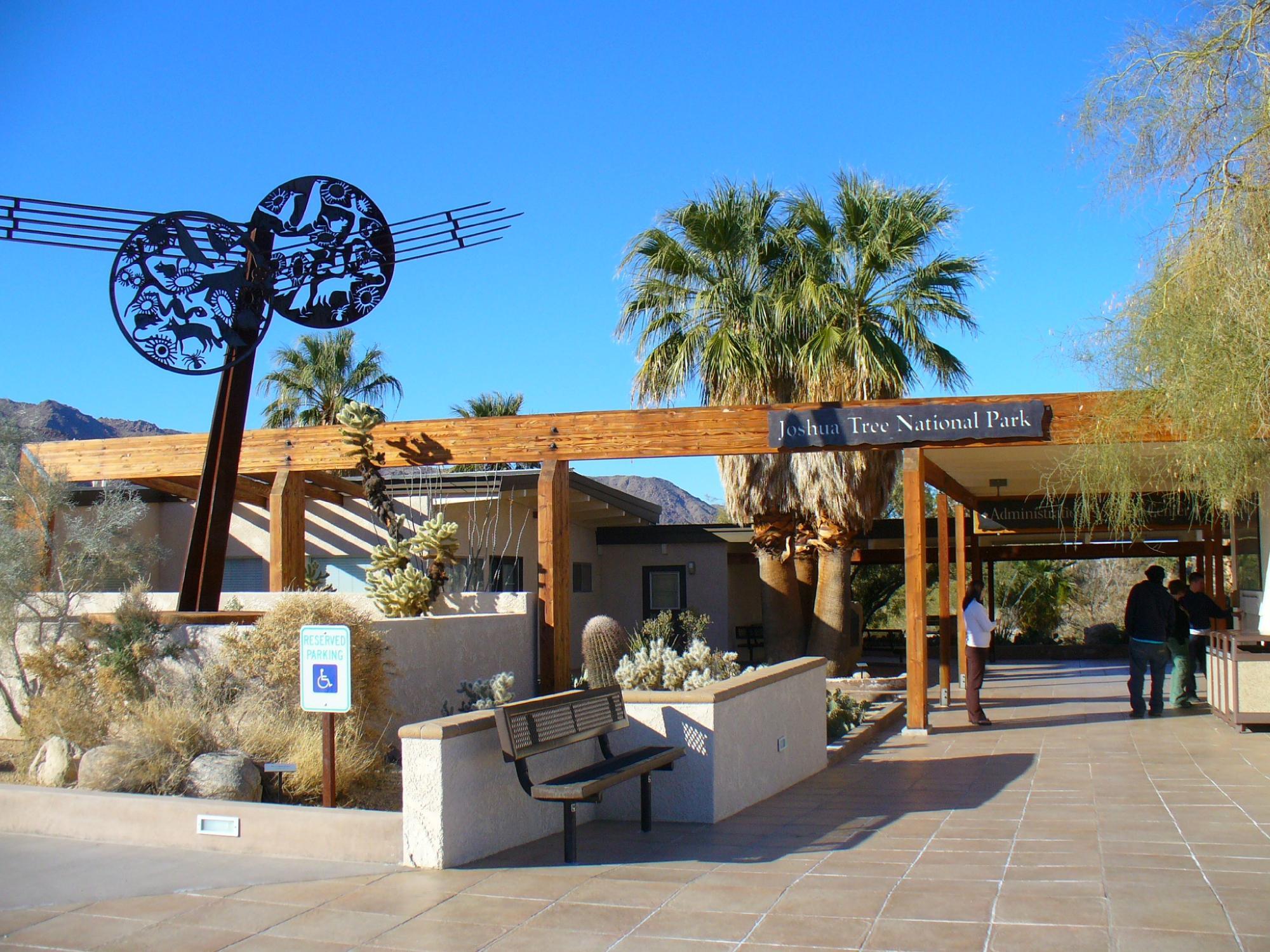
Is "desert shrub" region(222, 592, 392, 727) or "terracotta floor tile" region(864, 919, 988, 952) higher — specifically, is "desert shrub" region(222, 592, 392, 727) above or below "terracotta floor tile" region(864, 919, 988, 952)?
above

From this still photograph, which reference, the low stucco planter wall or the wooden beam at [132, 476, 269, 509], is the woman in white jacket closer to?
the low stucco planter wall

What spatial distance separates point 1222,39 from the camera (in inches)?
344

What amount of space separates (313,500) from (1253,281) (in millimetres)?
14328

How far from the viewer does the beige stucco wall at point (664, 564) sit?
24062 mm

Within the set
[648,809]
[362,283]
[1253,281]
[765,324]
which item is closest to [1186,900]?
[648,809]

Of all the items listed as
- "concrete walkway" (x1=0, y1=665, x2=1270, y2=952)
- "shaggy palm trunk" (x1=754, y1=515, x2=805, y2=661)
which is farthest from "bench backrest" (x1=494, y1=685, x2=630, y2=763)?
"shaggy palm trunk" (x1=754, y1=515, x2=805, y2=661)

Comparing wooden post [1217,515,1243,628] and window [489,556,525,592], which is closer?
wooden post [1217,515,1243,628]

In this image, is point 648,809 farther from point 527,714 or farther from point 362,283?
point 362,283

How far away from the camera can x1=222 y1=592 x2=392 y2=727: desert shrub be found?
Answer: 9.28 metres

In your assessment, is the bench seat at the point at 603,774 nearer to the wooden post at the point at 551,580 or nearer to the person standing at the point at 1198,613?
the wooden post at the point at 551,580

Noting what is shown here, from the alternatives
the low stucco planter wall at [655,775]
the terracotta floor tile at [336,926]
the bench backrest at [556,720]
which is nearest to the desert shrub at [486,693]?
the low stucco planter wall at [655,775]

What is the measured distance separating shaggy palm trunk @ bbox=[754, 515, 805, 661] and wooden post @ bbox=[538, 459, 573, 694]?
265 inches

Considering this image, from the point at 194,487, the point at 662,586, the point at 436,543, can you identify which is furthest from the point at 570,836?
the point at 662,586

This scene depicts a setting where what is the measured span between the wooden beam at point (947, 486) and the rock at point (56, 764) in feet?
30.0
